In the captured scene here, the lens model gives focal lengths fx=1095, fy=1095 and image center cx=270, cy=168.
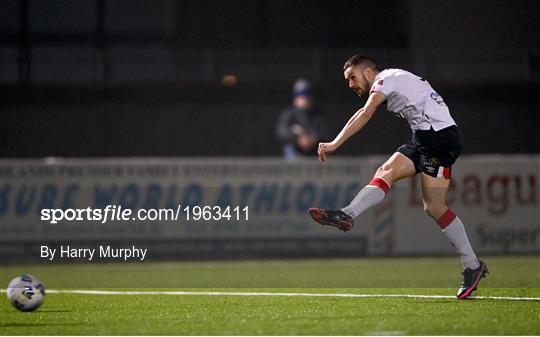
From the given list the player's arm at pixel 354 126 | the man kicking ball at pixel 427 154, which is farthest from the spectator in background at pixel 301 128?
the player's arm at pixel 354 126

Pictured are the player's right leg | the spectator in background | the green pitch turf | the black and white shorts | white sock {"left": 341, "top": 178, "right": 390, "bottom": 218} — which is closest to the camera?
the green pitch turf

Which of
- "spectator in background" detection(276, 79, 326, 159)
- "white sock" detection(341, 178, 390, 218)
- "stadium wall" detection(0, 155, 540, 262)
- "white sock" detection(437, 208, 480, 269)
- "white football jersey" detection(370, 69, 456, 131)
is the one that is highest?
"white football jersey" detection(370, 69, 456, 131)

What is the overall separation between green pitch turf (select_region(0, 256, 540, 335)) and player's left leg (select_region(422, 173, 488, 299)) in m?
0.22

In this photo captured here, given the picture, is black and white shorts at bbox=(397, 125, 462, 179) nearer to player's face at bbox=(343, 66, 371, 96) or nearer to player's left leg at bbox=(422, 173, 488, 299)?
player's left leg at bbox=(422, 173, 488, 299)

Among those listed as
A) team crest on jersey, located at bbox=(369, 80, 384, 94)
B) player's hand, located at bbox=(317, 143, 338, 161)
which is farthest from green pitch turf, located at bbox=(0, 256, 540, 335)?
team crest on jersey, located at bbox=(369, 80, 384, 94)

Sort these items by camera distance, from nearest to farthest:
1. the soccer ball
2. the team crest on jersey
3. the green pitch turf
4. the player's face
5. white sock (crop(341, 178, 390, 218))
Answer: the green pitch turf < the soccer ball < white sock (crop(341, 178, 390, 218)) < the team crest on jersey < the player's face

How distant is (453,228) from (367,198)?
806mm

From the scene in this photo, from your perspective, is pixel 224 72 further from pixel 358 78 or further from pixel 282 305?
pixel 282 305

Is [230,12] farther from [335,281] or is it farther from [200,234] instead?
[335,281]

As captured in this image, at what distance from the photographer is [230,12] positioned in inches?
842

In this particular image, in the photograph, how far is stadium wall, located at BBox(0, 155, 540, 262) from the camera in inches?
600

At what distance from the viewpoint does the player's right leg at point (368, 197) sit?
8.41 metres

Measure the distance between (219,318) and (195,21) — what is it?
559 inches

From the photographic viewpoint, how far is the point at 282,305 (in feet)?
27.9
